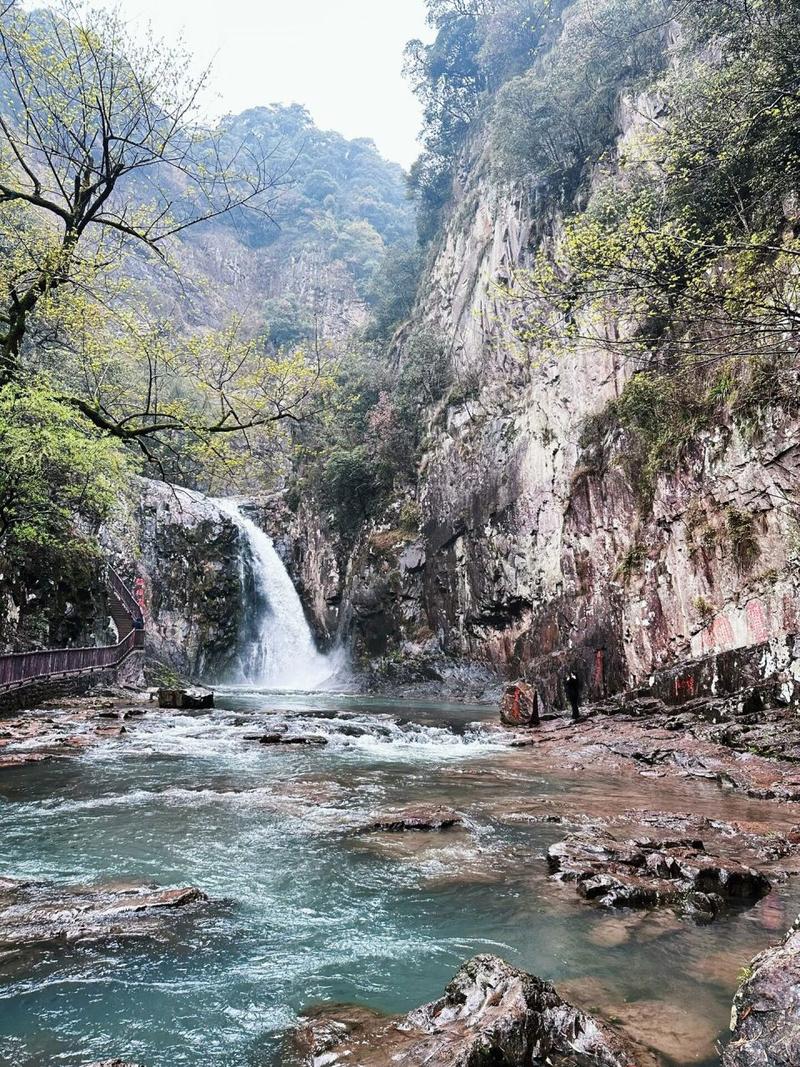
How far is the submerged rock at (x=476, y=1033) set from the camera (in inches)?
90.4

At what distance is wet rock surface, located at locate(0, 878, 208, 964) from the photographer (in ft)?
11.1

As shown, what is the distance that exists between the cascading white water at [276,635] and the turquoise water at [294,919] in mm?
21163

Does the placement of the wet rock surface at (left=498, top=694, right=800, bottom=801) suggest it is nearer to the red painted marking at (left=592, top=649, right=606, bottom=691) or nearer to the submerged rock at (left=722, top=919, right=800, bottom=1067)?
the red painted marking at (left=592, top=649, right=606, bottom=691)

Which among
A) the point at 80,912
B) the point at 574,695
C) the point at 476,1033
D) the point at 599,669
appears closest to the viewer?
the point at 476,1033

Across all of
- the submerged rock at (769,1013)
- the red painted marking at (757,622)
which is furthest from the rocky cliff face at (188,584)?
the submerged rock at (769,1013)

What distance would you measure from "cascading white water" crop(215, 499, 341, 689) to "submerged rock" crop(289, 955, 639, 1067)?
25632 mm

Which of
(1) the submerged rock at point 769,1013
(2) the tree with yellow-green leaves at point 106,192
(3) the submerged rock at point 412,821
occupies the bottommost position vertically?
(3) the submerged rock at point 412,821

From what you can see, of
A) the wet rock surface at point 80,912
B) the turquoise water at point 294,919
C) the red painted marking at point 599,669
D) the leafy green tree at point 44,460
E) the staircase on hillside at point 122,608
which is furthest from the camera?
the staircase on hillside at point 122,608

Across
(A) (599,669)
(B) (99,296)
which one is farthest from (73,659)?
(A) (599,669)

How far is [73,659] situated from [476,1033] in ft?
53.9

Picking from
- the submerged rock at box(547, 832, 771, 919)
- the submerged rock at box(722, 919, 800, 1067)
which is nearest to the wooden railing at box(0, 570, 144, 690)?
the submerged rock at box(547, 832, 771, 919)

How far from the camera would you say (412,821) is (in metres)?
5.92

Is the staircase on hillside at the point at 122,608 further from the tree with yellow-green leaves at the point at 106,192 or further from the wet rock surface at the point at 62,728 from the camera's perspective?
the tree with yellow-green leaves at the point at 106,192

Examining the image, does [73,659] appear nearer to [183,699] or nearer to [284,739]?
[183,699]
